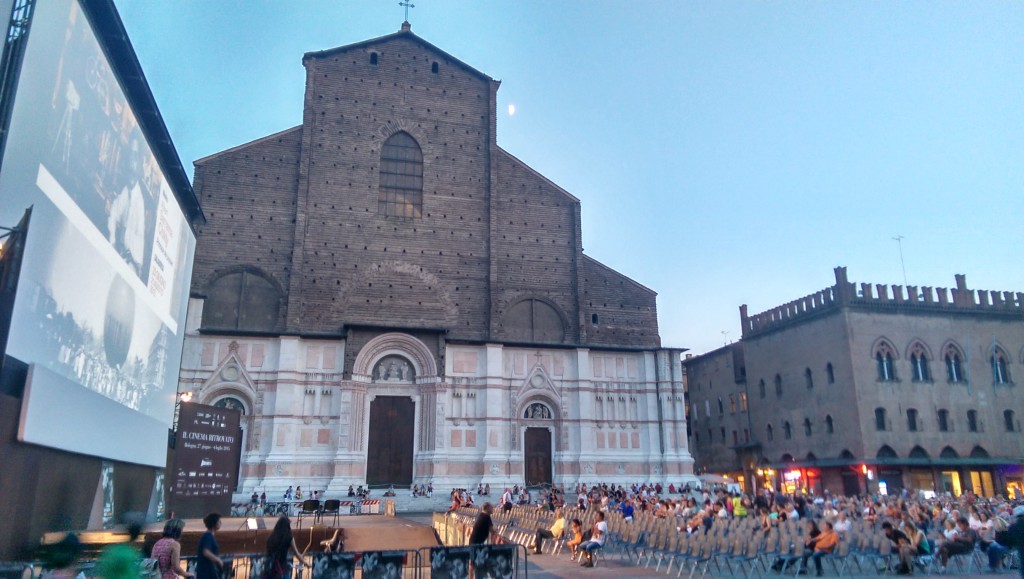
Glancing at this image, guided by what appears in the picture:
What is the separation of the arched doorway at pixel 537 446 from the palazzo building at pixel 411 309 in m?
0.07

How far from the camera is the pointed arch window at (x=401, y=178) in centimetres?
3180

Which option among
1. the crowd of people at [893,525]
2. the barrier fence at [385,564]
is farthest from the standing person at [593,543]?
the barrier fence at [385,564]

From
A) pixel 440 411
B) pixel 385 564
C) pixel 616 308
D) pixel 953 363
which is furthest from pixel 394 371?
pixel 953 363

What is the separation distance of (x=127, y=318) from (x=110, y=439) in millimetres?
2306

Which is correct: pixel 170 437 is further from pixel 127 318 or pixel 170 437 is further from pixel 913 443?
pixel 913 443

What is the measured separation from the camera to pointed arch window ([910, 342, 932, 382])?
34.2 meters

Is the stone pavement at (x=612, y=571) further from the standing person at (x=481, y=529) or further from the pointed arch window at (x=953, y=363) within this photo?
the pointed arch window at (x=953, y=363)

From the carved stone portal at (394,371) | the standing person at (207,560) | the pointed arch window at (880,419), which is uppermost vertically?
the carved stone portal at (394,371)

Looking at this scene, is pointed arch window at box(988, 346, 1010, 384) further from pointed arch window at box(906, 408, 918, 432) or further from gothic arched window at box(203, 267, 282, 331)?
gothic arched window at box(203, 267, 282, 331)

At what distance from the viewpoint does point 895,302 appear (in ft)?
114

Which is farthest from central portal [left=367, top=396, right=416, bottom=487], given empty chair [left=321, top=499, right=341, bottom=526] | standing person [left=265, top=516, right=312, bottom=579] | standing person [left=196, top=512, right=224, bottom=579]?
standing person [left=196, top=512, right=224, bottom=579]

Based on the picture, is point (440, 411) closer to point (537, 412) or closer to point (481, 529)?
point (537, 412)

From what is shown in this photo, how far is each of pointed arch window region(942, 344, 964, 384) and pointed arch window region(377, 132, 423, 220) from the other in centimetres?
2712

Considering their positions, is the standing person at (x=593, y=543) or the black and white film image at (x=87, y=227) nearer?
the black and white film image at (x=87, y=227)
